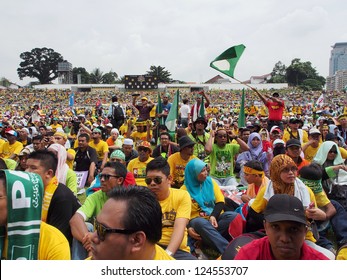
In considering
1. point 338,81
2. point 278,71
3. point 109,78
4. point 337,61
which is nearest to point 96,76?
point 109,78

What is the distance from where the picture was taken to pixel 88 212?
3340 millimetres

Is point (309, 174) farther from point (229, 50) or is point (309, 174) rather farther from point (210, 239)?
point (229, 50)

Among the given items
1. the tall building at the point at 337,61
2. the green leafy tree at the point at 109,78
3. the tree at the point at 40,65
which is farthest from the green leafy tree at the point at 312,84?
the tall building at the point at 337,61

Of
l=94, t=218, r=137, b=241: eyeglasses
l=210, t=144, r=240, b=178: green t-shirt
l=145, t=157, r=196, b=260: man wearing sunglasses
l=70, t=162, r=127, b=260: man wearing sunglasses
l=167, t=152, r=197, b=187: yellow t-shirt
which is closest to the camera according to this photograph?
l=94, t=218, r=137, b=241: eyeglasses

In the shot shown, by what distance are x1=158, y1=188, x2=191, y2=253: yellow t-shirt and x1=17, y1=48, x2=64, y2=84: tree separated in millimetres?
99933

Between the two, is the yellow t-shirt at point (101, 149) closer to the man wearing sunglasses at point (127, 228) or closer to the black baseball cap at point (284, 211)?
the black baseball cap at point (284, 211)

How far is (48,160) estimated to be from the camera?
3107mm

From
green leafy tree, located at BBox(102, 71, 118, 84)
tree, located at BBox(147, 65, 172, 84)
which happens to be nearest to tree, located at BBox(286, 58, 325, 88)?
tree, located at BBox(147, 65, 172, 84)

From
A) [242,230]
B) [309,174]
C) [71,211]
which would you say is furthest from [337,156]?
[71,211]

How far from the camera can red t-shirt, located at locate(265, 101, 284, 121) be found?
8852 millimetres

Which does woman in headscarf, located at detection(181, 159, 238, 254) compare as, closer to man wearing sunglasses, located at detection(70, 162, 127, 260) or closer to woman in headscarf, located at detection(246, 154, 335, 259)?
woman in headscarf, located at detection(246, 154, 335, 259)
